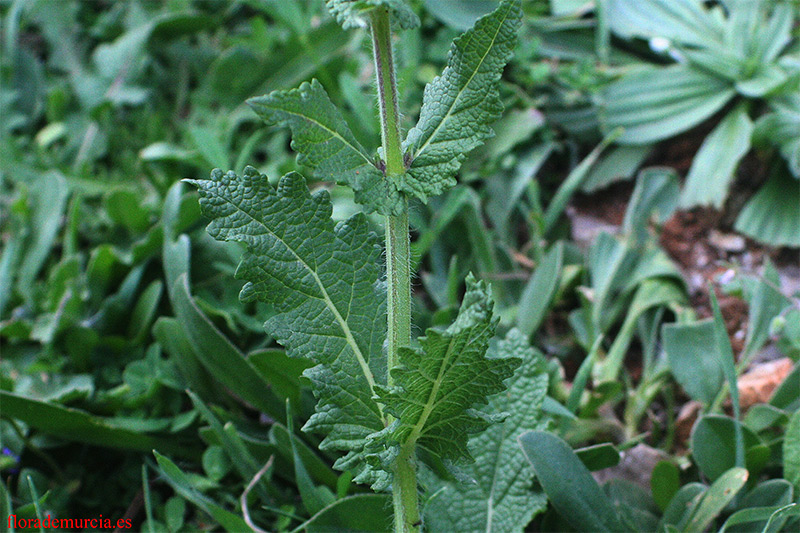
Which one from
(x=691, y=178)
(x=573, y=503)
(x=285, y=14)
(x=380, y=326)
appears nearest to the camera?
(x=380, y=326)

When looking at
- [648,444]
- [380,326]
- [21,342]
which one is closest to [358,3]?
[380,326]

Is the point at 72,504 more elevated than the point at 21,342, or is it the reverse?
the point at 21,342

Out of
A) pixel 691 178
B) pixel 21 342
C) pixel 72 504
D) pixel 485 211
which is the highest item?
pixel 691 178

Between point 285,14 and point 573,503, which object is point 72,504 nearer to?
point 573,503

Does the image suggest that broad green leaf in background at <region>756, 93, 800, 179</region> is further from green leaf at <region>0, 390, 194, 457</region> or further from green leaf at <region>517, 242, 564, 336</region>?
green leaf at <region>0, 390, 194, 457</region>

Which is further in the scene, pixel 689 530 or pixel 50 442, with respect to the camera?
pixel 50 442

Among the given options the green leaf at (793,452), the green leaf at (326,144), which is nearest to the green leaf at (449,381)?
the green leaf at (326,144)

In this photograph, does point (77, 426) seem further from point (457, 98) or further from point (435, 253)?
point (457, 98)

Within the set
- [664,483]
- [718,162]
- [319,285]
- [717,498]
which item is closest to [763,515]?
[717,498]
